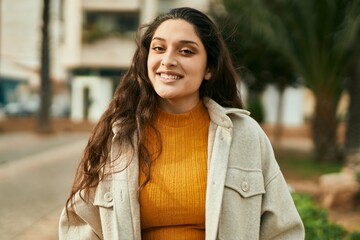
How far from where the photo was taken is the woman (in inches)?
79.3

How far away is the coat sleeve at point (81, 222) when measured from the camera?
2.09 m

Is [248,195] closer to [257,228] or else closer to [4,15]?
[257,228]

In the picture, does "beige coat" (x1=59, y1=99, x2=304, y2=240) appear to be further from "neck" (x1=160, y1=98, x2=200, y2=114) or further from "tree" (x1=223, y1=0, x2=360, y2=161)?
"tree" (x1=223, y1=0, x2=360, y2=161)

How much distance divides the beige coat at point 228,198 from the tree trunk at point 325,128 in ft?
34.0

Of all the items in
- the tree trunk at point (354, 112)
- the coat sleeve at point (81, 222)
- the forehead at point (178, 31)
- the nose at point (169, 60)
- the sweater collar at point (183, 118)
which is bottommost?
the tree trunk at point (354, 112)

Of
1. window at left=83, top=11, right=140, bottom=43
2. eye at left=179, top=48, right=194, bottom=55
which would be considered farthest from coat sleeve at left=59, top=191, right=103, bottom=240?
window at left=83, top=11, right=140, bottom=43

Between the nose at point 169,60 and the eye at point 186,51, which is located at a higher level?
the eye at point 186,51

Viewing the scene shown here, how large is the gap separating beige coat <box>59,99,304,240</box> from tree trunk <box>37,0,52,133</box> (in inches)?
672

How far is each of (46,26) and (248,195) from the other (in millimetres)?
17396

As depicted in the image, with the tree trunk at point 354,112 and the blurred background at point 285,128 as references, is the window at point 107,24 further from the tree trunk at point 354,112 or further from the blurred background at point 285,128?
the tree trunk at point 354,112

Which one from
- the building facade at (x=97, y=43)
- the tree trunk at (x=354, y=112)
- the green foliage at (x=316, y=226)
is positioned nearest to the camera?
the green foliage at (x=316, y=226)

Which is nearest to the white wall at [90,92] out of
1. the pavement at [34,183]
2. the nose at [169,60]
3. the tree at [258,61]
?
the pavement at [34,183]

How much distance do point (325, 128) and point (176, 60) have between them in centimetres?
1106

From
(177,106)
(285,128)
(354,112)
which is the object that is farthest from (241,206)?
(285,128)
